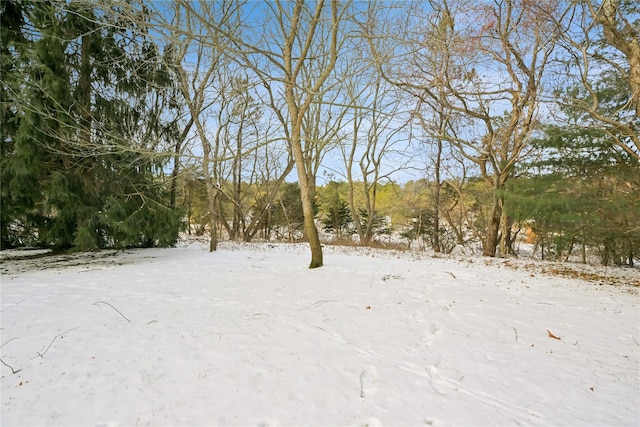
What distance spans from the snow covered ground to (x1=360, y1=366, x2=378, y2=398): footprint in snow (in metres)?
0.01

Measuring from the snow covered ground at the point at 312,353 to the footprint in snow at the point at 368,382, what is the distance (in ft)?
0.05

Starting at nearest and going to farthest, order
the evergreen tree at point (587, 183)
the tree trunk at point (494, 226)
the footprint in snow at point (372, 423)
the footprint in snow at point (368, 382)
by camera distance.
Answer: the footprint in snow at point (372, 423), the footprint in snow at point (368, 382), the evergreen tree at point (587, 183), the tree trunk at point (494, 226)

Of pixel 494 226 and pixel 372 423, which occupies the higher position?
pixel 494 226

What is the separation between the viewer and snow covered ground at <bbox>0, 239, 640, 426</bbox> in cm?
202

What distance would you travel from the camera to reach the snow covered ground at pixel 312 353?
202 centimetres

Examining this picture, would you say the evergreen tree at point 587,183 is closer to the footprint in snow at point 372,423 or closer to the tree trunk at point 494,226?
the tree trunk at point 494,226

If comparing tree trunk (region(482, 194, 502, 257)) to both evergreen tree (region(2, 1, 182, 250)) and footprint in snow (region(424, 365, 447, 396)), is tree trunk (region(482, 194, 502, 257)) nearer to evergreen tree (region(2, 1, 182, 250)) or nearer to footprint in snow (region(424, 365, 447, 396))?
footprint in snow (region(424, 365, 447, 396))

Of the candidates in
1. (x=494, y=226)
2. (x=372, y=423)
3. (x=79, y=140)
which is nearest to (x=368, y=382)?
(x=372, y=423)

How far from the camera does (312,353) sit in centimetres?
273

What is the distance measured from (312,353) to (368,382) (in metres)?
0.58

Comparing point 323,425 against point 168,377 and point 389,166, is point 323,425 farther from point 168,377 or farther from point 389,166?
point 389,166

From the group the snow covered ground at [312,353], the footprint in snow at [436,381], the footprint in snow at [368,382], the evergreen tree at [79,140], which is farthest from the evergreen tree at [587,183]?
the evergreen tree at [79,140]

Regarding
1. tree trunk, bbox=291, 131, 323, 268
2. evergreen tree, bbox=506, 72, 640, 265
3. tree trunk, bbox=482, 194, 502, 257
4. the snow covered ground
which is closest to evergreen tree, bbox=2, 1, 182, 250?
the snow covered ground

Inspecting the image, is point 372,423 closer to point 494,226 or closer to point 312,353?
point 312,353
